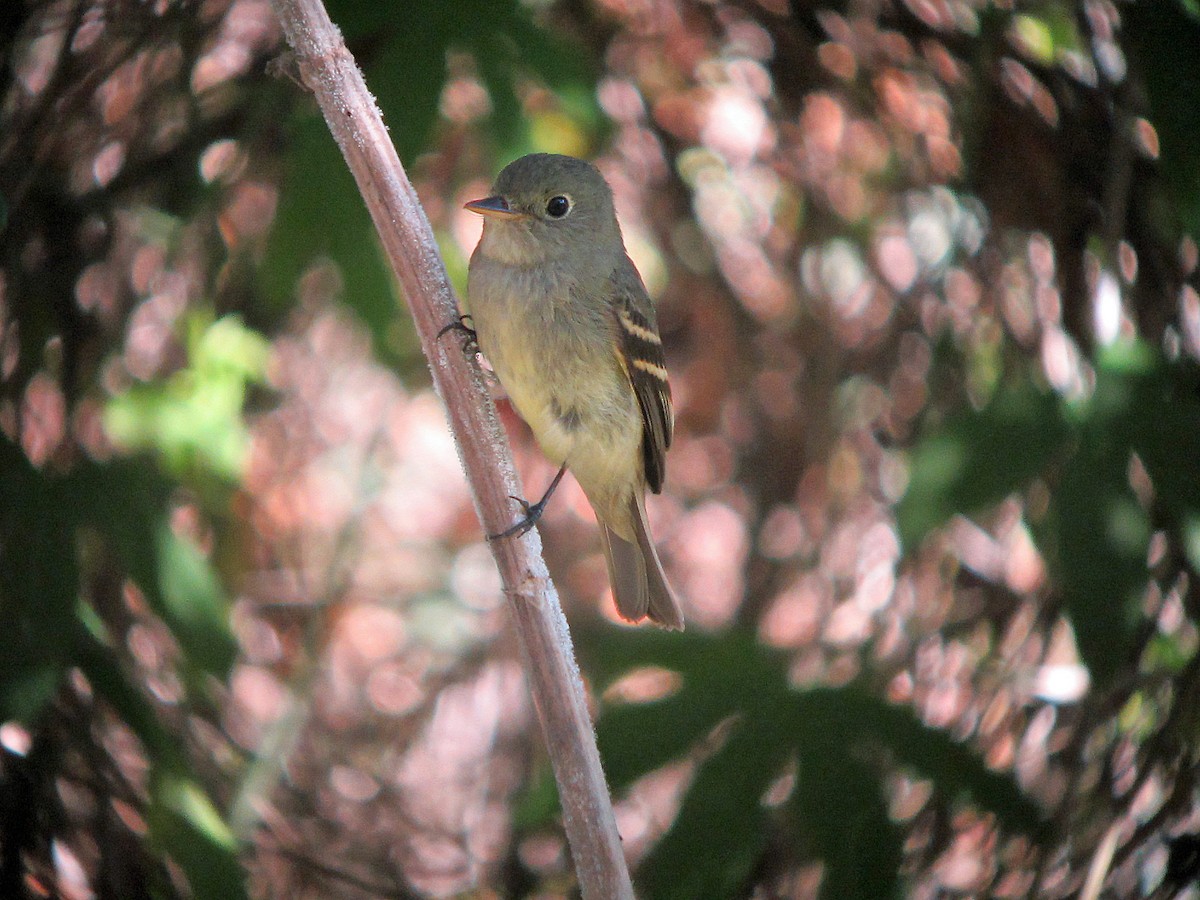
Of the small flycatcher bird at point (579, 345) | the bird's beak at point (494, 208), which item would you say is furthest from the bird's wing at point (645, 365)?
the bird's beak at point (494, 208)

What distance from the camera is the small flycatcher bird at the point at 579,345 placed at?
7.62 feet

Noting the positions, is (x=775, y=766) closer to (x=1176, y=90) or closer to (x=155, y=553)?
(x=155, y=553)

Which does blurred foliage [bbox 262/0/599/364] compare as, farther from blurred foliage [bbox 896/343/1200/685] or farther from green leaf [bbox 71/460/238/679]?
blurred foliage [bbox 896/343/1200/685]

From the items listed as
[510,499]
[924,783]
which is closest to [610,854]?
[510,499]

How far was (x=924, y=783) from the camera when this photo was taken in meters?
2.25

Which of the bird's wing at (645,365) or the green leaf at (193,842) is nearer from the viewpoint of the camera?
the green leaf at (193,842)

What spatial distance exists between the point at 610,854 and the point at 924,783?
0.91 metres

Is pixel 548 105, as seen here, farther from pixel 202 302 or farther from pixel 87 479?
pixel 87 479

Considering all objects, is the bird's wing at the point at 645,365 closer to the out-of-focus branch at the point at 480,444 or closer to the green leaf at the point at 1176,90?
the out-of-focus branch at the point at 480,444

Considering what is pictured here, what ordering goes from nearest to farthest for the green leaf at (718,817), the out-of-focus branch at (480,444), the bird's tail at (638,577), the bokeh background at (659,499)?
the out-of-focus branch at (480,444) → the green leaf at (718,817) → the bokeh background at (659,499) → the bird's tail at (638,577)

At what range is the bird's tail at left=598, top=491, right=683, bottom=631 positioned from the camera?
96.2 inches

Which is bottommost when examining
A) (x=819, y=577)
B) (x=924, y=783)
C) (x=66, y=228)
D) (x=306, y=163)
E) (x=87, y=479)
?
(x=819, y=577)

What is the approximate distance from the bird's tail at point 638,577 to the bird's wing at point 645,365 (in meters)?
0.10

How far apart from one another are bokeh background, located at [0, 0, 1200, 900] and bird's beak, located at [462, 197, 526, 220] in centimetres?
12
